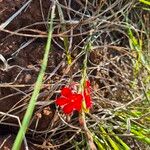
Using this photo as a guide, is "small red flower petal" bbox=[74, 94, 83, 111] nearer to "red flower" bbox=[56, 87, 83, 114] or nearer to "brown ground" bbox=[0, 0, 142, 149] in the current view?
"red flower" bbox=[56, 87, 83, 114]

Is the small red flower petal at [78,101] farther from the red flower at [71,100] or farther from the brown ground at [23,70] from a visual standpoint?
the brown ground at [23,70]

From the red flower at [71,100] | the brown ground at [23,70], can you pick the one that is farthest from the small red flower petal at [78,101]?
the brown ground at [23,70]

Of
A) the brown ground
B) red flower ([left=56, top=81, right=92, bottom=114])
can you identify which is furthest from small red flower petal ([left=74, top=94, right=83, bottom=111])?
the brown ground

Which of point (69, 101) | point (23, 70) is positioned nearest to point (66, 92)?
point (69, 101)

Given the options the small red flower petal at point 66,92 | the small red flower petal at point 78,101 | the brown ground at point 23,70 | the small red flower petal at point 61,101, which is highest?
the brown ground at point 23,70

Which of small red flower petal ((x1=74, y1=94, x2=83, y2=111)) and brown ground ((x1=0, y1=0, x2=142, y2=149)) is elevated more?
brown ground ((x1=0, y1=0, x2=142, y2=149))

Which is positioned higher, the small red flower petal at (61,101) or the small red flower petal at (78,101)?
the small red flower petal at (61,101)

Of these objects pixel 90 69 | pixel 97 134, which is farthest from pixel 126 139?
pixel 90 69

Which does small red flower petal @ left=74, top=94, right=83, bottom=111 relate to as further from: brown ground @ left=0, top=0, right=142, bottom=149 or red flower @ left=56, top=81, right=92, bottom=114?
brown ground @ left=0, top=0, right=142, bottom=149

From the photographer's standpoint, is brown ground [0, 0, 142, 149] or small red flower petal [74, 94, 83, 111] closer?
small red flower petal [74, 94, 83, 111]

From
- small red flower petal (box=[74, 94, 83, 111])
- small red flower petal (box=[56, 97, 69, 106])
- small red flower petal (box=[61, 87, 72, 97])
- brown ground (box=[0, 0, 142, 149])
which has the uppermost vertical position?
brown ground (box=[0, 0, 142, 149])
